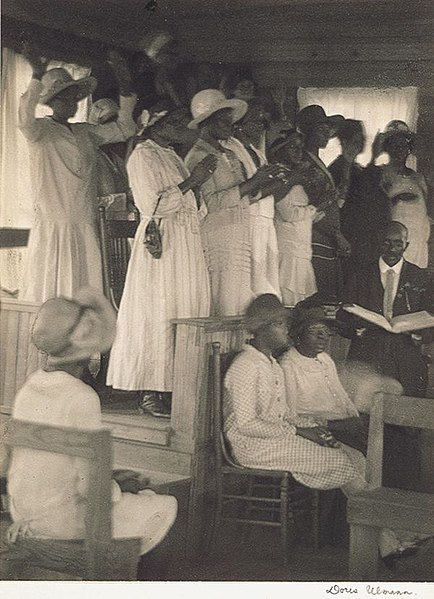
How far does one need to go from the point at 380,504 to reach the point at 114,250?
4.20 feet

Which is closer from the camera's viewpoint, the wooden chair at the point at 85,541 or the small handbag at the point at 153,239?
the wooden chair at the point at 85,541

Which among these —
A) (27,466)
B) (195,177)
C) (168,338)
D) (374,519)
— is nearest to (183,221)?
(195,177)

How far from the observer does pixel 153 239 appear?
11.8ft

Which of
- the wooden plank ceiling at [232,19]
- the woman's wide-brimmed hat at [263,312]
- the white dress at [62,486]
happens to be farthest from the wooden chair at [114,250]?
the wooden plank ceiling at [232,19]

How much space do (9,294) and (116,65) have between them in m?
0.88

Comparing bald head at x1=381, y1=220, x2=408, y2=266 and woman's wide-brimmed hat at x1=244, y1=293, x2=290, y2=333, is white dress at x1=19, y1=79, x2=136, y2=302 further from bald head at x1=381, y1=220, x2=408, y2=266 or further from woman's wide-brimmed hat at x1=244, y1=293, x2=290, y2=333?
bald head at x1=381, y1=220, x2=408, y2=266

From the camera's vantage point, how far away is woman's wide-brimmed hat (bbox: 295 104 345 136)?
3.54 meters

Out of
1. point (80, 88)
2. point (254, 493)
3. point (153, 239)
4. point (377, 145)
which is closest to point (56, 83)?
point (80, 88)

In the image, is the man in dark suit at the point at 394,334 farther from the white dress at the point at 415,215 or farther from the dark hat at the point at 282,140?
the dark hat at the point at 282,140

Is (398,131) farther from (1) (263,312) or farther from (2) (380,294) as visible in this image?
(1) (263,312)

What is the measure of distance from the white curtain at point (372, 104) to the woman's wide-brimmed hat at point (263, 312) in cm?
67

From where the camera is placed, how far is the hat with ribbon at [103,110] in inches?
141
